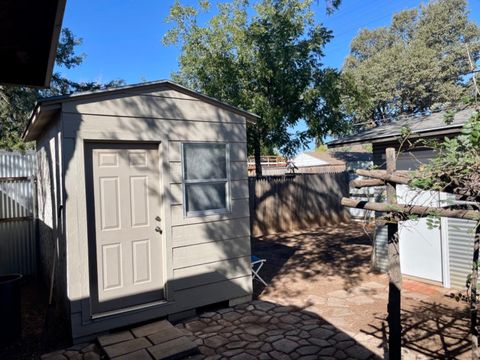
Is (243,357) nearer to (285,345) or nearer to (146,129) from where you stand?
(285,345)

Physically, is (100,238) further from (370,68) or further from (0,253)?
(370,68)

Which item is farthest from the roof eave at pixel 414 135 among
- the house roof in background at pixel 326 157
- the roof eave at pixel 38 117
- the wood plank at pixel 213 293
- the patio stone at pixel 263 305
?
the house roof in background at pixel 326 157

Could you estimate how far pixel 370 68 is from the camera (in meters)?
22.4

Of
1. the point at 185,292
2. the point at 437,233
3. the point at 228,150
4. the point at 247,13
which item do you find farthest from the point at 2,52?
the point at 247,13

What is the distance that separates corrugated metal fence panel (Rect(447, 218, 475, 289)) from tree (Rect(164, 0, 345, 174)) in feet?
22.0

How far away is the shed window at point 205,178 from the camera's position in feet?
15.2

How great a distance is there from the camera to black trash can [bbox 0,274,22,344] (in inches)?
161

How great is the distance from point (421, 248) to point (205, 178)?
3.73 metres

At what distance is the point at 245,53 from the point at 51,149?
836 centimetres

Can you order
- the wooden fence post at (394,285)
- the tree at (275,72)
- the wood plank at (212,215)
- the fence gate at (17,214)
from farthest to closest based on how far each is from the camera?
the tree at (275,72), the fence gate at (17,214), the wood plank at (212,215), the wooden fence post at (394,285)

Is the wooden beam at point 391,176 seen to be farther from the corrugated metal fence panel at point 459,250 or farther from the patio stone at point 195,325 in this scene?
the corrugated metal fence panel at point 459,250

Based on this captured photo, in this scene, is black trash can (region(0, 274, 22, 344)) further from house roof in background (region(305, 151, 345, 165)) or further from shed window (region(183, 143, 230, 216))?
house roof in background (region(305, 151, 345, 165))

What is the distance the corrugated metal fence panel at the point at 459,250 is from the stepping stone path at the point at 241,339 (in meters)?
2.38

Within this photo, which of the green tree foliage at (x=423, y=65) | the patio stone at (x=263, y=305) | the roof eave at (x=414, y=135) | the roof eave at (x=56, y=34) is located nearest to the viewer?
the roof eave at (x=56, y=34)
